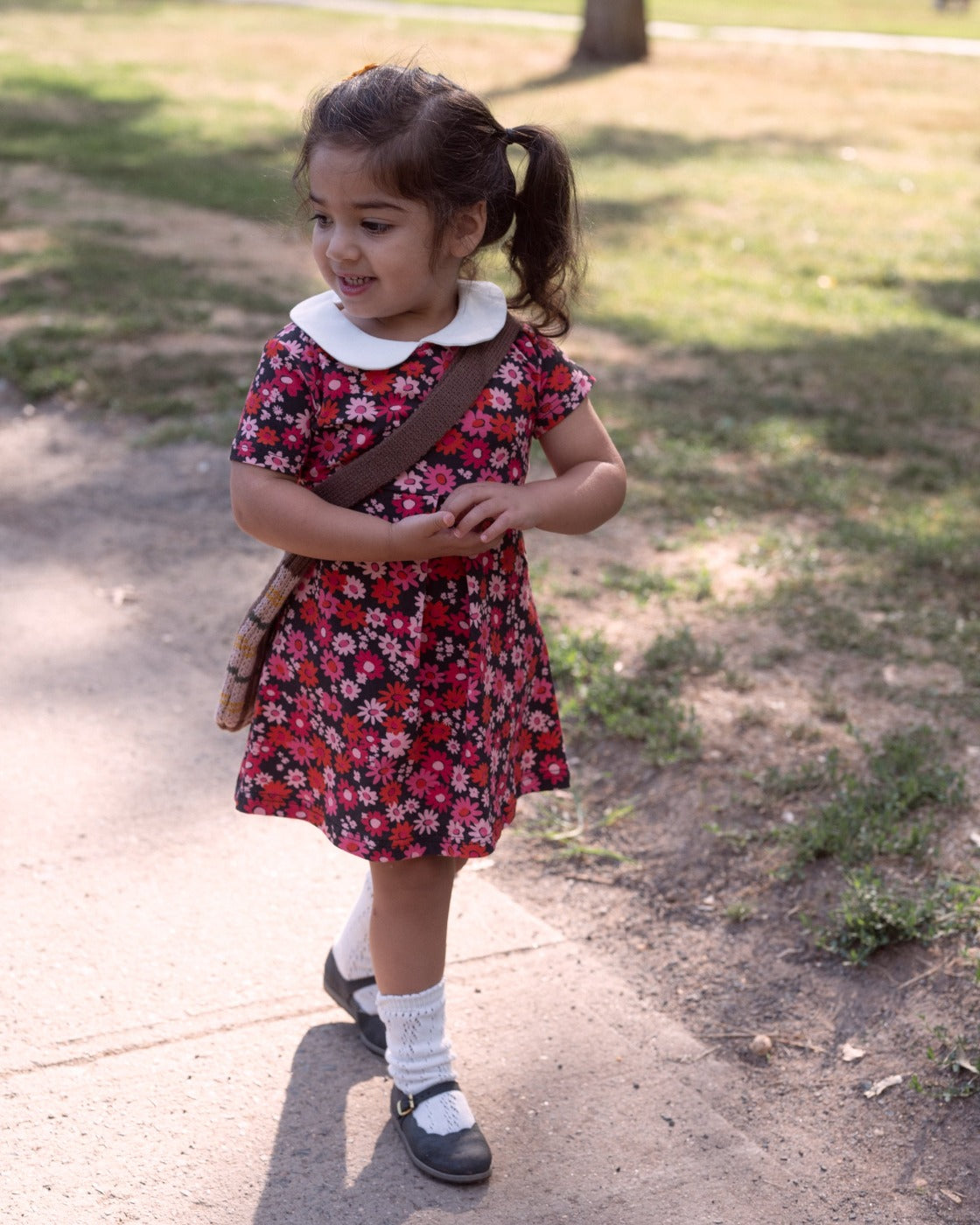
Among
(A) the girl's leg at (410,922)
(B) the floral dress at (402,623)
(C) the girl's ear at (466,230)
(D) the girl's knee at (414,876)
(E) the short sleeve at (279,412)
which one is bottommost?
(A) the girl's leg at (410,922)

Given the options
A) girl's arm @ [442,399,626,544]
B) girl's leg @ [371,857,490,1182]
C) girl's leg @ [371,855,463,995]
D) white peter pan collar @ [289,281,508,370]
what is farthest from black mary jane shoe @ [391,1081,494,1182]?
white peter pan collar @ [289,281,508,370]

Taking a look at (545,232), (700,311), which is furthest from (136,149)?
(545,232)

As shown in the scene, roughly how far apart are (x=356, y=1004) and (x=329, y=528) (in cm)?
95

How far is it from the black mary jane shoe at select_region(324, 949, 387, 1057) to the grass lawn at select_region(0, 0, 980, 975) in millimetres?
1116

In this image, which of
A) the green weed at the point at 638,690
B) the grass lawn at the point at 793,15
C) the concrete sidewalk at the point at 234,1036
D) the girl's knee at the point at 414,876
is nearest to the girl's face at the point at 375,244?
the girl's knee at the point at 414,876

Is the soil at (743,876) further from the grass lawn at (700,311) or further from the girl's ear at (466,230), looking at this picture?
the girl's ear at (466,230)

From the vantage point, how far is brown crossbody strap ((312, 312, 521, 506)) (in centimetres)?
209

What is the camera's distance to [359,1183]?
2229mm

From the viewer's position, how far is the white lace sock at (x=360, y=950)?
2553 mm

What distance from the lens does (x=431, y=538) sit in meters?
2.02

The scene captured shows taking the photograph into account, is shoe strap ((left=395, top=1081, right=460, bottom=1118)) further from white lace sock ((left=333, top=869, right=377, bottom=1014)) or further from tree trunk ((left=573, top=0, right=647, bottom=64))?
tree trunk ((left=573, top=0, right=647, bottom=64))

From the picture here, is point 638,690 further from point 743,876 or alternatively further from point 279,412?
point 279,412

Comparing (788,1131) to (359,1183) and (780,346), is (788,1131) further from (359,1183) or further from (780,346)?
(780,346)

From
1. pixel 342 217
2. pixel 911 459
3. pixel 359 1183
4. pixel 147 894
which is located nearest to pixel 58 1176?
pixel 359 1183
